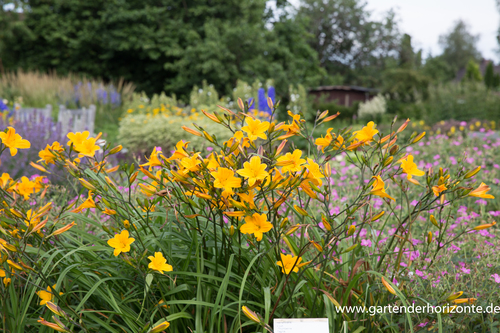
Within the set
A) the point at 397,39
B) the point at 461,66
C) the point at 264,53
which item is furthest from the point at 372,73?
the point at 264,53

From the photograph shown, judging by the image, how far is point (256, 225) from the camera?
1.06 metres

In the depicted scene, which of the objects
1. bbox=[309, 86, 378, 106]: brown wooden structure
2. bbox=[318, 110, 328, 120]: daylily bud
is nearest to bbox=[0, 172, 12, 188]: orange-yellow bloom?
bbox=[318, 110, 328, 120]: daylily bud

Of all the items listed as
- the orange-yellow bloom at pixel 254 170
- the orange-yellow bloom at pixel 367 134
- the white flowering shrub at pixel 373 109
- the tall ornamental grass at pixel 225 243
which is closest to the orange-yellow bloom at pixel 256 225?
the tall ornamental grass at pixel 225 243

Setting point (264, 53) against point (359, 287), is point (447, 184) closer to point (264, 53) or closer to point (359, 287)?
point (359, 287)

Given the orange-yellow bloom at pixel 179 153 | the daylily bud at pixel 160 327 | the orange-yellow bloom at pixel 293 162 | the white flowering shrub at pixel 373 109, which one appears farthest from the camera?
the white flowering shrub at pixel 373 109

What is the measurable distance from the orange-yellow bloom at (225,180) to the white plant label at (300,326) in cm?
45

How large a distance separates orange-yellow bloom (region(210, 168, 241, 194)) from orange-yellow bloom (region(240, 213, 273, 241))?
11 centimetres

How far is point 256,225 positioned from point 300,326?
1.15 ft

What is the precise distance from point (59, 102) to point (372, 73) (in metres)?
31.5

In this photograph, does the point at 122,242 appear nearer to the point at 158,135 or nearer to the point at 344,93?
the point at 158,135

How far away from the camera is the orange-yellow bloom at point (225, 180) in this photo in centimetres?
101

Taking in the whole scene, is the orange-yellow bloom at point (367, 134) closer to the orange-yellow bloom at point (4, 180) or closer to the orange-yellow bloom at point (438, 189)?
the orange-yellow bloom at point (438, 189)

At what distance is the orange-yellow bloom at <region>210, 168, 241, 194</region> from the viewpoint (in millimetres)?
1014

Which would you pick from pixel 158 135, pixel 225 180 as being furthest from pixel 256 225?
pixel 158 135
